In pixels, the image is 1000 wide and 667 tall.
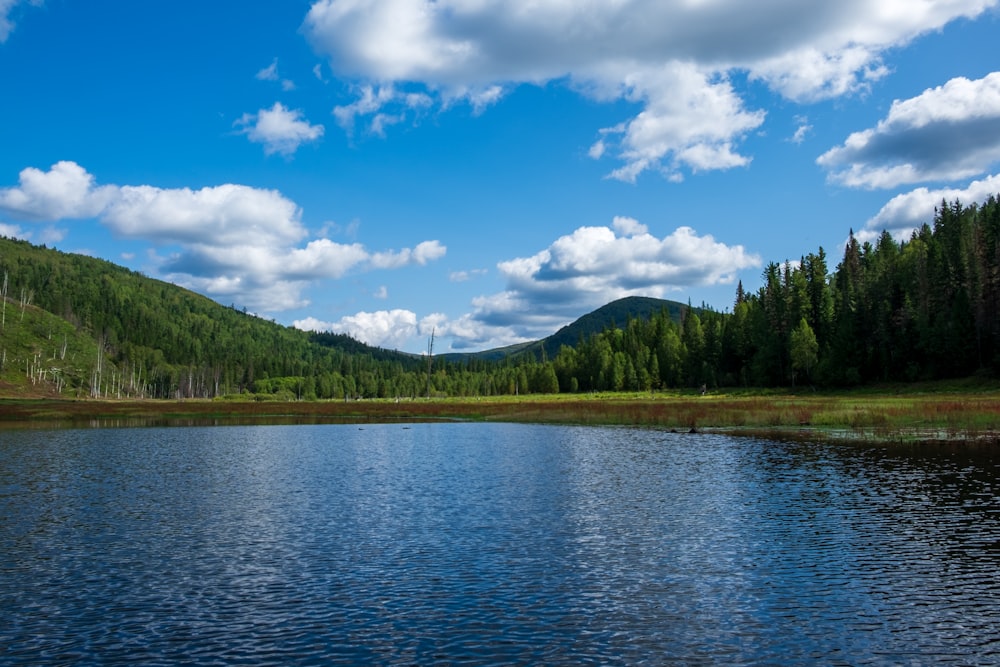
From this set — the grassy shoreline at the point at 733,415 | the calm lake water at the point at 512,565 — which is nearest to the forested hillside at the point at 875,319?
the grassy shoreline at the point at 733,415

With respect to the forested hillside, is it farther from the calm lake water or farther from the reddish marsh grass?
the calm lake water

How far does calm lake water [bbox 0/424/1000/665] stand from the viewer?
14.4 m

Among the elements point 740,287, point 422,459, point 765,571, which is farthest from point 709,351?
point 765,571

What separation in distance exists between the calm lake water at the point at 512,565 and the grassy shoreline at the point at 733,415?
16.2 metres

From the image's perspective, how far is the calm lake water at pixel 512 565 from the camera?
14.4m

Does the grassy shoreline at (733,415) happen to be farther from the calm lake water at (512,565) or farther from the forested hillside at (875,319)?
the calm lake water at (512,565)

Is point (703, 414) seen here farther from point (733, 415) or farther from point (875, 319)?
point (875, 319)

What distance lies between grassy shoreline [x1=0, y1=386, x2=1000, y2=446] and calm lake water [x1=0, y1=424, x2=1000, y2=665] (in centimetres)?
1616

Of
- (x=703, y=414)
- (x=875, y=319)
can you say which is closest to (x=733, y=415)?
(x=703, y=414)

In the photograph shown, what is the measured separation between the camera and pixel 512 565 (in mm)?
20438

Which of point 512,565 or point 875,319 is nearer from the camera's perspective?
point 512,565

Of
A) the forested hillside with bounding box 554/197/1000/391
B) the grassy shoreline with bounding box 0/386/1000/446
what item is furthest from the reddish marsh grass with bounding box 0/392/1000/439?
the forested hillside with bounding box 554/197/1000/391

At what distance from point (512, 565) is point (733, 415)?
2364 inches

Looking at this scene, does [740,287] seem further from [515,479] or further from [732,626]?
[732,626]
